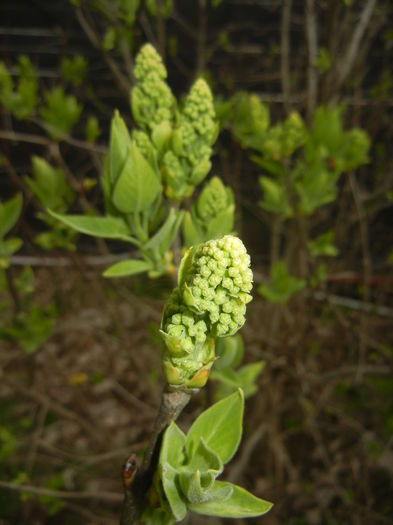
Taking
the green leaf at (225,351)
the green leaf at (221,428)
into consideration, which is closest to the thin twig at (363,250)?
the green leaf at (225,351)

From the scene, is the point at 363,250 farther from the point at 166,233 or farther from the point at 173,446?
the point at 173,446

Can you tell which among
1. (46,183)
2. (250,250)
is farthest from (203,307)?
(250,250)

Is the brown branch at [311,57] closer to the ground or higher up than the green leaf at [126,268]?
higher up

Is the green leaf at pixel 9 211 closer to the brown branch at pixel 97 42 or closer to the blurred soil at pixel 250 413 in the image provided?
the brown branch at pixel 97 42

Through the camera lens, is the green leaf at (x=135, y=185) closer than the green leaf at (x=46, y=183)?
Yes

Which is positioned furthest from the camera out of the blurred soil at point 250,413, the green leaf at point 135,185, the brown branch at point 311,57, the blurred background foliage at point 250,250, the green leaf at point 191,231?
the blurred soil at point 250,413

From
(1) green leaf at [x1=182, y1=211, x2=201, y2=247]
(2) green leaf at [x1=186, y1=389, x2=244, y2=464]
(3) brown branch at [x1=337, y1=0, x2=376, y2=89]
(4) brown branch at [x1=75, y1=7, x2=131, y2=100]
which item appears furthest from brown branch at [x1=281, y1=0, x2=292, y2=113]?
(2) green leaf at [x1=186, y1=389, x2=244, y2=464]
